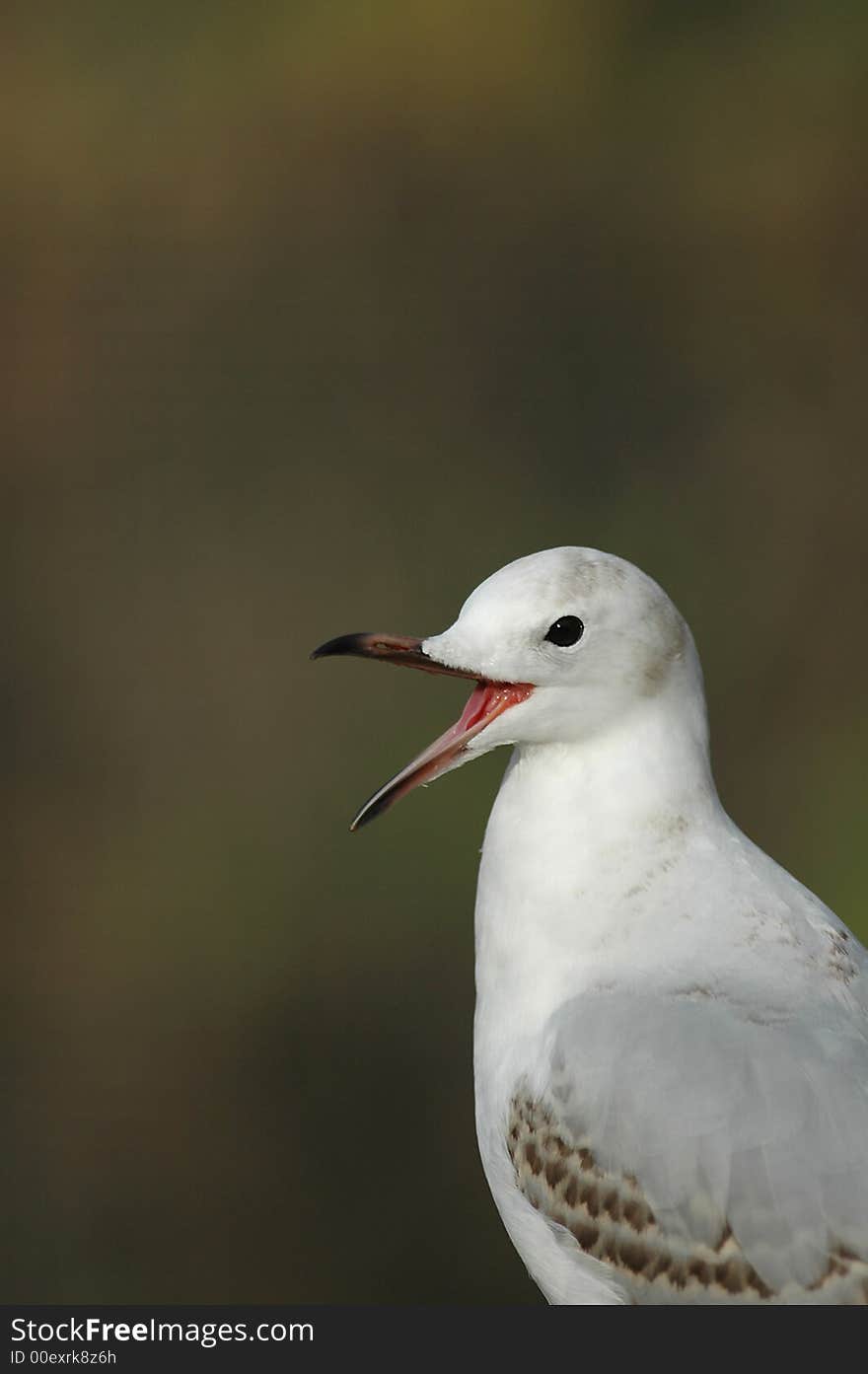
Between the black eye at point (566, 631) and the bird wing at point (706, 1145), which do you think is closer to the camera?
the bird wing at point (706, 1145)

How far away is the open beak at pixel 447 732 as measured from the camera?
2127 mm

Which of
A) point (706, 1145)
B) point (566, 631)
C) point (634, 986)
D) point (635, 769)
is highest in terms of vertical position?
point (566, 631)

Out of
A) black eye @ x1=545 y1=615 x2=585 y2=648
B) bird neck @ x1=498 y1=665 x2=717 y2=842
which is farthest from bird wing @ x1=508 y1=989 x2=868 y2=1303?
black eye @ x1=545 y1=615 x2=585 y2=648

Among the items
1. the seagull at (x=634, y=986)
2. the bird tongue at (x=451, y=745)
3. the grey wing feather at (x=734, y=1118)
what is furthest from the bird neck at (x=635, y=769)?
the grey wing feather at (x=734, y=1118)

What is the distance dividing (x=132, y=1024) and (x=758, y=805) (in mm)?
1520

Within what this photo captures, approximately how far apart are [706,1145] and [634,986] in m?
0.21

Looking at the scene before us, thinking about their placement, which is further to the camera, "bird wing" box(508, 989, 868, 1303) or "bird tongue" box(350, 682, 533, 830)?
"bird tongue" box(350, 682, 533, 830)

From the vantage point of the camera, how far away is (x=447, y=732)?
214 centimetres

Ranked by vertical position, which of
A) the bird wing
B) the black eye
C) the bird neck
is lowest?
the bird wing

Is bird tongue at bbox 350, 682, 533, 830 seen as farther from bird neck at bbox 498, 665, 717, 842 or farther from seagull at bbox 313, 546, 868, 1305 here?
bird neck at bbox 498, 665, 717, 842

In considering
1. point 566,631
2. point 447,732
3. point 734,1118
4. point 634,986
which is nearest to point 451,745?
point 447,732

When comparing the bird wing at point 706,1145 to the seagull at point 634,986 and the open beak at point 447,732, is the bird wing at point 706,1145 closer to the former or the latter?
the seagull at point 634,986

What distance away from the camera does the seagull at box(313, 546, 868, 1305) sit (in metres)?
1.98

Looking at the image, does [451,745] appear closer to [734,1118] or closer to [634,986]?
[634,986]
